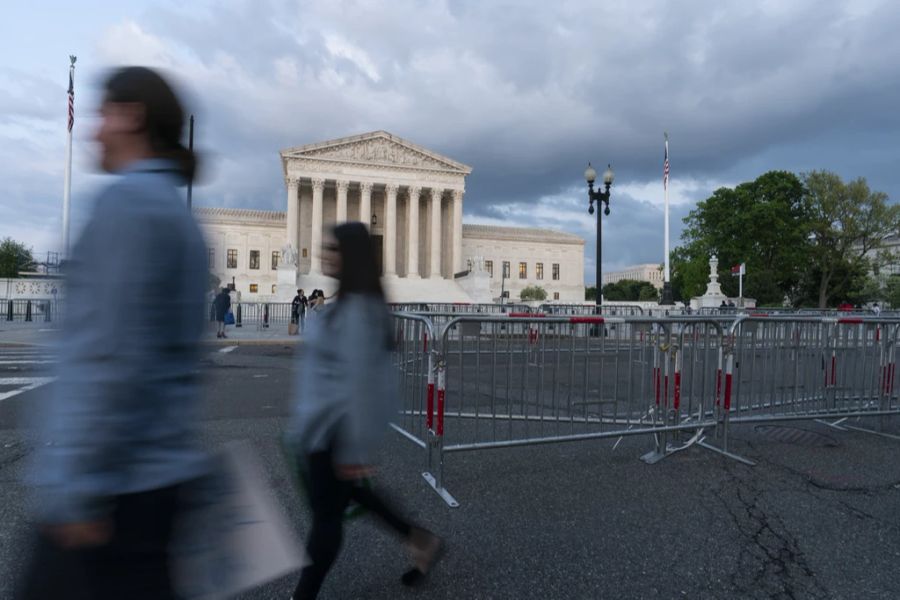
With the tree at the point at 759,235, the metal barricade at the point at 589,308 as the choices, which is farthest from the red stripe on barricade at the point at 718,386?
the tree at the point at 759,235

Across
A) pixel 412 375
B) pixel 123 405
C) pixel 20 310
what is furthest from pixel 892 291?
pixel 20 310

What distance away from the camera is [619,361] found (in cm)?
548

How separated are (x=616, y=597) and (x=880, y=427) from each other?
5703mm

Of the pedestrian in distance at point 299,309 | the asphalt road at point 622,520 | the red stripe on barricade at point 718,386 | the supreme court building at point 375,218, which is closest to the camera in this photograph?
the asphalt road at point 622,520

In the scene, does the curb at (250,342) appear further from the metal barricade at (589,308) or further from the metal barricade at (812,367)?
the metal barricade at (812,367)

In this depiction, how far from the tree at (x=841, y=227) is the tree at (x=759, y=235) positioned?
44.2 inches

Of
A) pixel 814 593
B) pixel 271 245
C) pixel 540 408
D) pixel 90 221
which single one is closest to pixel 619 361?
pixel 540 408

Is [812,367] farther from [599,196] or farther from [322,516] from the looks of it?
[599,196]

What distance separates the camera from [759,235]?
52.7 m

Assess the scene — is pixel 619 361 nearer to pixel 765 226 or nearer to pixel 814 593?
pixel 814 593

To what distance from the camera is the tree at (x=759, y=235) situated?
5112cm

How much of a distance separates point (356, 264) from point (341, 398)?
58cm

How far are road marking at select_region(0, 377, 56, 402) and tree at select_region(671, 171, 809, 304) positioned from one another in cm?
5186

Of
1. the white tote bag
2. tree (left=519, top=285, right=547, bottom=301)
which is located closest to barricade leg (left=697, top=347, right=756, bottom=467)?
the white tote bag
